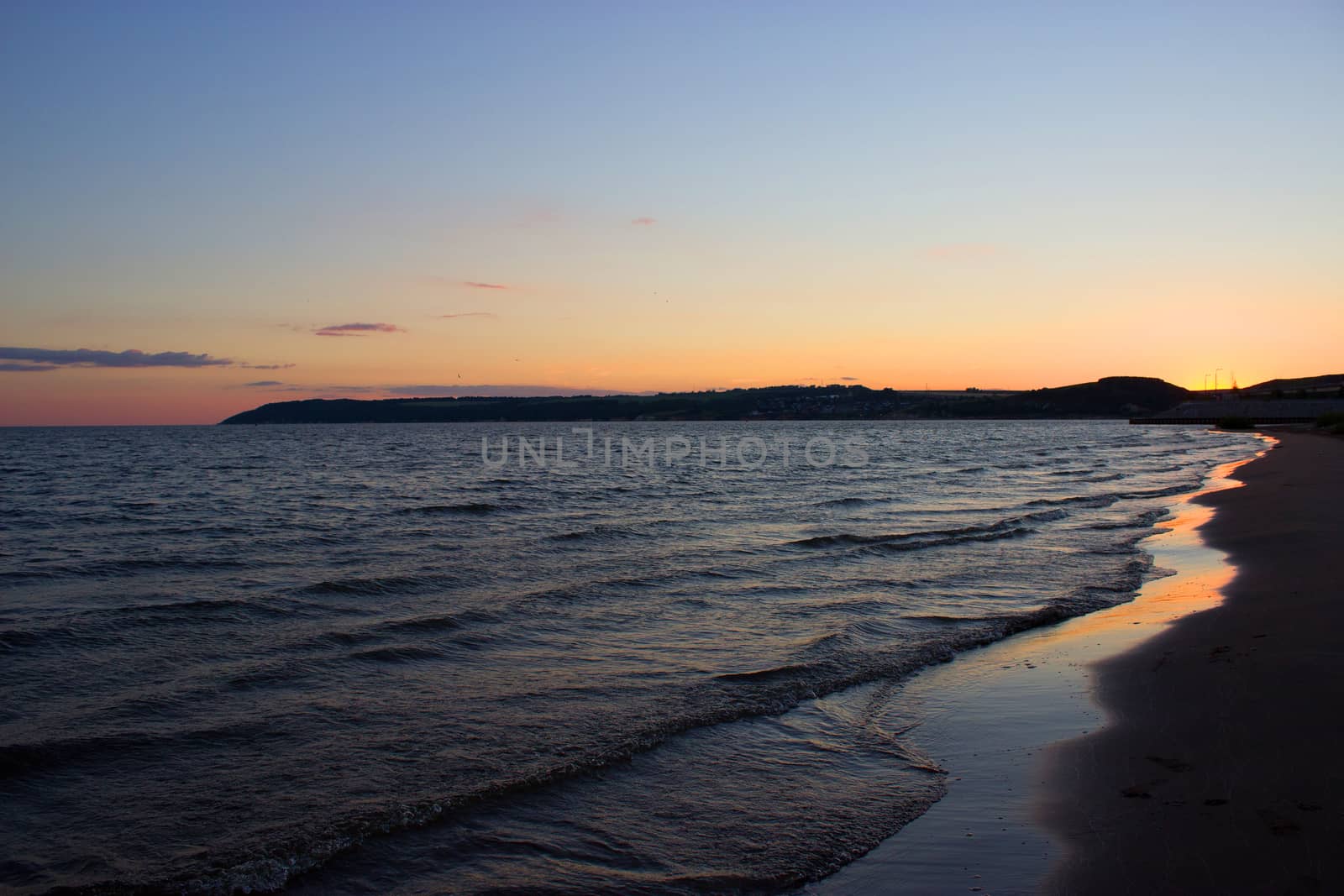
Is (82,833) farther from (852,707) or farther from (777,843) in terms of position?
(852,707)

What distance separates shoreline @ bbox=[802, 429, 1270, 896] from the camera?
5.31 metres

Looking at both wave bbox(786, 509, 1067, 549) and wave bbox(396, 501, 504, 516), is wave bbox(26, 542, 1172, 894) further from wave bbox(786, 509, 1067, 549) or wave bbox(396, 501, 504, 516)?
wave bbox(396, 501, 504, 516)

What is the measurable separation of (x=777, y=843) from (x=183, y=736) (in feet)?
18.2

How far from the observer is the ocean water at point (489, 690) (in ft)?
19.0

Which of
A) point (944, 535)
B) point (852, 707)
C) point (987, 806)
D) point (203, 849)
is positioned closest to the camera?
point (203, 849)

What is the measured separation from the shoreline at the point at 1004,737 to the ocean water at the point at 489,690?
0.82ft

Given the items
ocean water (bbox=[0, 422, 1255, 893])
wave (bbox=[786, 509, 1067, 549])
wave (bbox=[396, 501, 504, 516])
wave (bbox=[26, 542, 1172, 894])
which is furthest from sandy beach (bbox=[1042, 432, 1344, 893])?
wave (bbox=[396, 501, 504, 516])

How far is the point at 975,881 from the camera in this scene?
5152mm

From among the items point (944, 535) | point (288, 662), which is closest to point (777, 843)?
point (288, 662)

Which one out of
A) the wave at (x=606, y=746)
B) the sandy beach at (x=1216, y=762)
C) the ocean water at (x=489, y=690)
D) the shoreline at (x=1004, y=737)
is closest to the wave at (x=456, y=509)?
the ocean water at (x=489, y=690)

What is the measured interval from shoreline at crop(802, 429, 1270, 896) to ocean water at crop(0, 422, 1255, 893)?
249 millimetres

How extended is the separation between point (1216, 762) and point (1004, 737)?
165 centimetres

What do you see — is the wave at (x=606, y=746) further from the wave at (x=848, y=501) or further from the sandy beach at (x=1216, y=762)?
the wave at (x=848, y=501)

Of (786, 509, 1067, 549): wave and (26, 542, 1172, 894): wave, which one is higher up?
(786, 509, 1067, 549): wave
